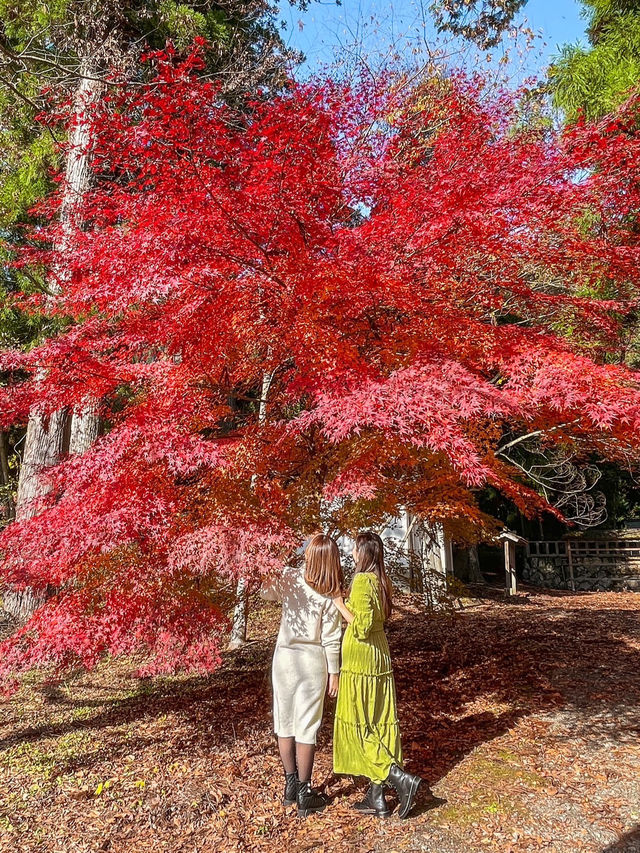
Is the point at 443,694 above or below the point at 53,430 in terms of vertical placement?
below

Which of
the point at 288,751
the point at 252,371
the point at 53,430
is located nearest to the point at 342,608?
the point at 288,751

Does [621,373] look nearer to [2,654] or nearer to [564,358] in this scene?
[564,358]

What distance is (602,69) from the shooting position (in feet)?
35.5

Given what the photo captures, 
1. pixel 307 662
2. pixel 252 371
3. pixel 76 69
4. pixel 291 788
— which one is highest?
pixel 76 69

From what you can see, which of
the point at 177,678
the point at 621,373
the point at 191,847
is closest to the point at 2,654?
the point at 191,847

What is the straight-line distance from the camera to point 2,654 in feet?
16.1

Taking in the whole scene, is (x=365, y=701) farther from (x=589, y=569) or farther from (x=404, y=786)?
(x=589, y=569)

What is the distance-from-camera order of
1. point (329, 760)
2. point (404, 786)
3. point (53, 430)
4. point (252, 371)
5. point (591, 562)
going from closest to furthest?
1. point (404, 786)
2. point (329, 760)
3. point (252, 371)
4. point (53, 430)
5. point (591, 562)

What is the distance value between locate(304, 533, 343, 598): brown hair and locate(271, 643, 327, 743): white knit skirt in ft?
1.23

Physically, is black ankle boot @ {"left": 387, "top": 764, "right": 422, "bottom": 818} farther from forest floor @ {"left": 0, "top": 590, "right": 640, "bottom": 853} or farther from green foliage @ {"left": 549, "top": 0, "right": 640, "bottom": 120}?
green foliage @ {"left": 549, "top": 0, "right": 640, "bottom": 120}

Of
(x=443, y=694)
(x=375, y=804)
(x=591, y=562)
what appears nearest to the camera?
(x=375, y=804)

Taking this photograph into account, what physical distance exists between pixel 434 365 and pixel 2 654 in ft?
13.3

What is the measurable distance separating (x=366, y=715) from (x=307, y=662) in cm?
51

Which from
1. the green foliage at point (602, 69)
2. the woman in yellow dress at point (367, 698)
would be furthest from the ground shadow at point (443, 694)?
the green foliage at point (602, 69)
